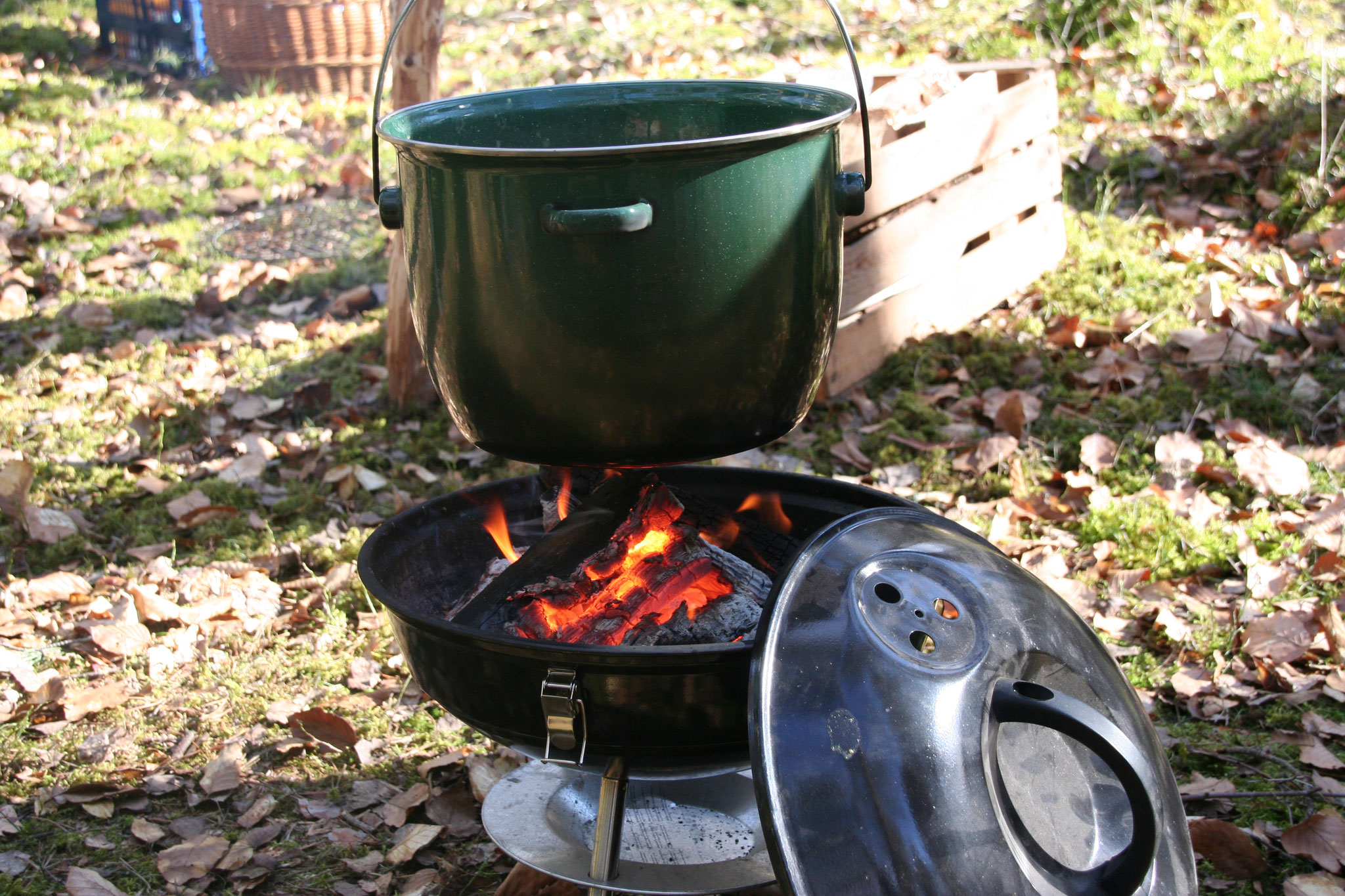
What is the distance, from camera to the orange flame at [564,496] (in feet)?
6.94

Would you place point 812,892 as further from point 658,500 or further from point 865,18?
point 865,18

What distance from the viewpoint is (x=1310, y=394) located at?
137 inches

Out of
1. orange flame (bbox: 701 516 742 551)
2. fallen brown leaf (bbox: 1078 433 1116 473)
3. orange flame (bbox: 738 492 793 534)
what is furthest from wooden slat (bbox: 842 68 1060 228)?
orange flame (bbox: 701 516 742 551)

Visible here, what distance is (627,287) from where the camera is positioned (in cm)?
150

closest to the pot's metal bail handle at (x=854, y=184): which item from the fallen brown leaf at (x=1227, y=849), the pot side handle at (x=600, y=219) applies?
the pot side handle at (x=600, y=219)

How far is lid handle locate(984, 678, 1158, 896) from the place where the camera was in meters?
1.24

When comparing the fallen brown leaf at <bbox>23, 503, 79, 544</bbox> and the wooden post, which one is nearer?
the fallen brown leaf at <bbox>23, 503, 79, 544</bbox>

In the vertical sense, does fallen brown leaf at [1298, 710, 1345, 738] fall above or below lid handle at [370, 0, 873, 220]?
below

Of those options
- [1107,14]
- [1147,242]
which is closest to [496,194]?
[1147,242]

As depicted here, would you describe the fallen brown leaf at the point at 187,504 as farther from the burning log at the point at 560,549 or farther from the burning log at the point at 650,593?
the burning log at the point at 650,593

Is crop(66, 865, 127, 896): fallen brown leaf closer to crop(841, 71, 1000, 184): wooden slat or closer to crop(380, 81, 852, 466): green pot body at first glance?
crop(380, 81, 852, 466): green pot body

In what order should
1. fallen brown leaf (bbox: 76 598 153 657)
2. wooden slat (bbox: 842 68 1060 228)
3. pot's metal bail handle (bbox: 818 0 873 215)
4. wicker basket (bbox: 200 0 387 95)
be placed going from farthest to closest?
wicker basket (bbox: 200 0 387 95) → wooden slat (bbox: 842 68 1060 228) → fallen brown leaf (bbox: 76 598 153 657) → pot's metal bail handle (bbox: 818 0 873 215)

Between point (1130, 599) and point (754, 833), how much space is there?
1232 mm

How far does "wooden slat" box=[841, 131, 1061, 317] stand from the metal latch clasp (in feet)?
7.45
